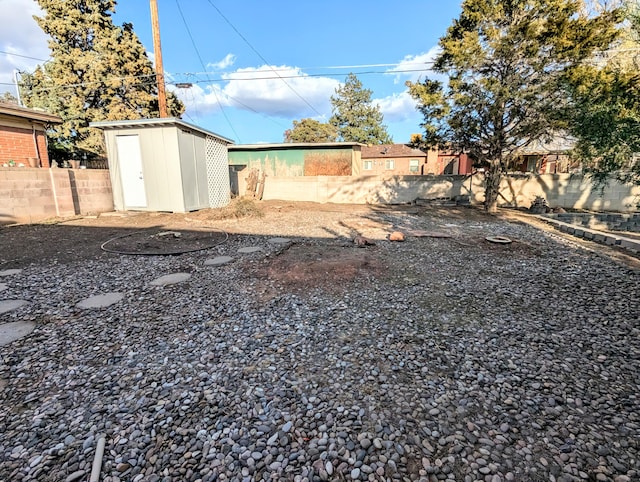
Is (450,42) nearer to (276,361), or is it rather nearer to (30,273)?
(276,361)

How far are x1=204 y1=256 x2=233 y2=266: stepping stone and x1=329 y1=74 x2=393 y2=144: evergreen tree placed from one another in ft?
89.5

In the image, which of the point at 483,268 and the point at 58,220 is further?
the point at 58,220

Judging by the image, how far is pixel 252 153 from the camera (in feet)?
48.0

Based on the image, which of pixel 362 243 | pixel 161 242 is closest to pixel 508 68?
pixel 362 243

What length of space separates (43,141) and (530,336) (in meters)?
12.8

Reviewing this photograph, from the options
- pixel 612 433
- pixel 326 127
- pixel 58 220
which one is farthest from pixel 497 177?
pixel 326 127

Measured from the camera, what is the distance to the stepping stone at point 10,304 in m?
2.86

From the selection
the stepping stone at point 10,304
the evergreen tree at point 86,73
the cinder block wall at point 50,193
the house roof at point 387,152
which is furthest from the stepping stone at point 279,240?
the house roof at point 387,152

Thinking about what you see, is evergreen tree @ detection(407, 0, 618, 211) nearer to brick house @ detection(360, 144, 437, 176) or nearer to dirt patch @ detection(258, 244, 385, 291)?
dirt patch @ detection(258, 244, 385, 291)

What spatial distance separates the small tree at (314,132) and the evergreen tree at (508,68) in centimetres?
2173

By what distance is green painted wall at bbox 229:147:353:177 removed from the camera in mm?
13625

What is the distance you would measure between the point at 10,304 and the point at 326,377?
317cm

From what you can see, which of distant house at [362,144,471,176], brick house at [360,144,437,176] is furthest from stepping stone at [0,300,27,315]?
distant house at [362,144,471,176]

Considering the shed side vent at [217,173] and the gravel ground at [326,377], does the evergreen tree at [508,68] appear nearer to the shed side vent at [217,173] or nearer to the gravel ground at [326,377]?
the gravel ground at [326,377]
